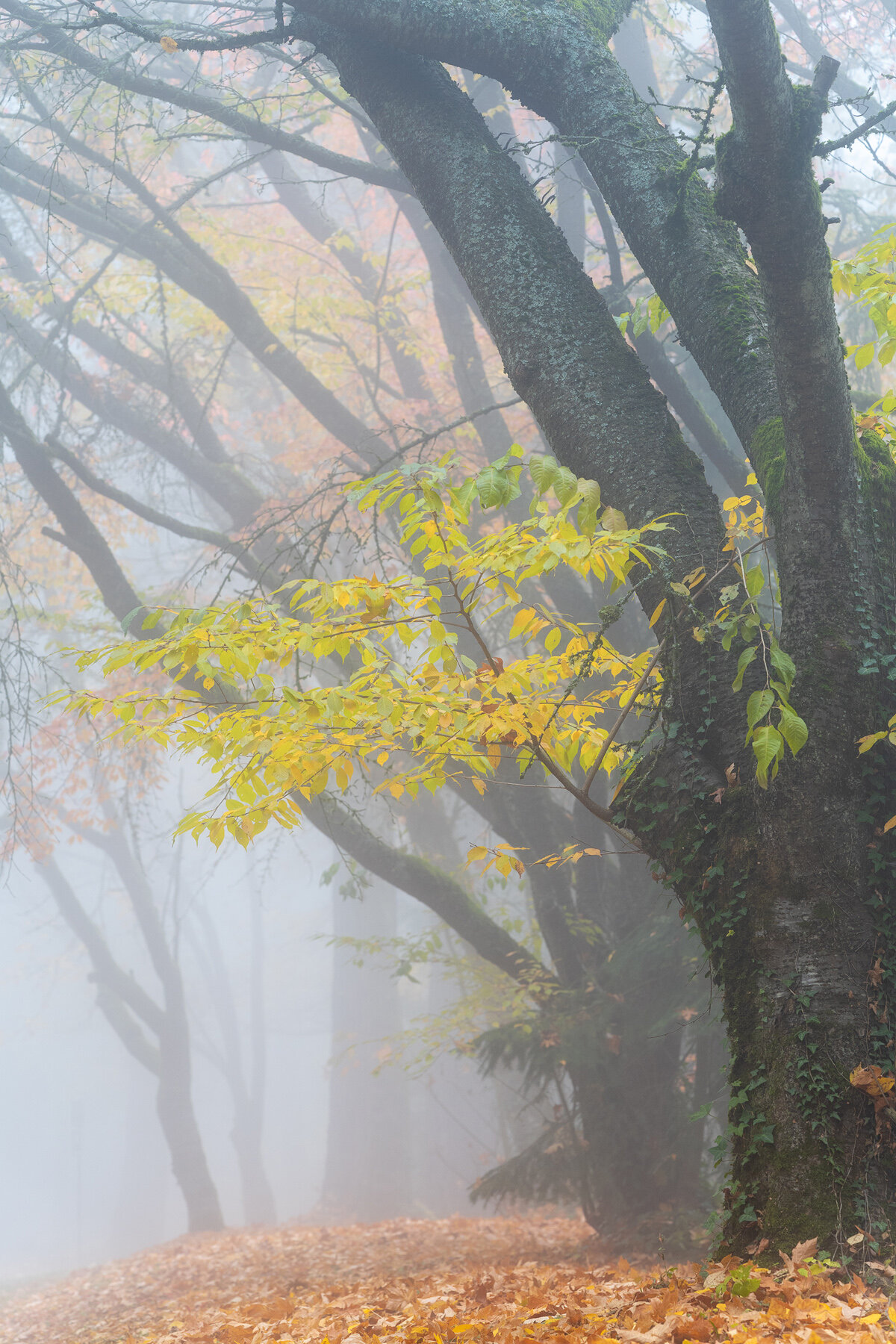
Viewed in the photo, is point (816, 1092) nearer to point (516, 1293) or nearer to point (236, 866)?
point (516, 1293)

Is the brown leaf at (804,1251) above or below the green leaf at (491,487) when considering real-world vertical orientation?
below

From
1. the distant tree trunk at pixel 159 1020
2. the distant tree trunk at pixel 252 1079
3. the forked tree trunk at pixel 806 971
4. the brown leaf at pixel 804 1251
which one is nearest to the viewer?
the brown leaf at pixel 804 1251

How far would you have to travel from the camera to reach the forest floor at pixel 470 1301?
1917 millimetres

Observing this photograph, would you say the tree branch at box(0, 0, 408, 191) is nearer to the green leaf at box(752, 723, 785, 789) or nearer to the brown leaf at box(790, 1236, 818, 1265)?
the green leaf at box(752, 723, 785, 789)

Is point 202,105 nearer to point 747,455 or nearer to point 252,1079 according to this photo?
point 747,455

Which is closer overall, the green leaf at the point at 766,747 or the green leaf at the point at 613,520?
the green leaf at the point at 766,747

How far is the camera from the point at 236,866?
133 ft

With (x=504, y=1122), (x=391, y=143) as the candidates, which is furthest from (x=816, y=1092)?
(x=504, y=1122)

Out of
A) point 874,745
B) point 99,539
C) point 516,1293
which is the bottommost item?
point 516,1293

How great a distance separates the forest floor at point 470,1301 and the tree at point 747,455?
0.31 m

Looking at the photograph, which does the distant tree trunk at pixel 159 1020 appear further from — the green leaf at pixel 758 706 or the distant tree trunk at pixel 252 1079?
the green leaf at pixel 758 706

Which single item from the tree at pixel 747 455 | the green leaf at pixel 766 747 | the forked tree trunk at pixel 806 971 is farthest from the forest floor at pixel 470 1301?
the green leaf at pixel 766 747

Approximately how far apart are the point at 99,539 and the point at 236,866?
3635cm

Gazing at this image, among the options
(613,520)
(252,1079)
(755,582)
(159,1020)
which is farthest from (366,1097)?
(755,582)
